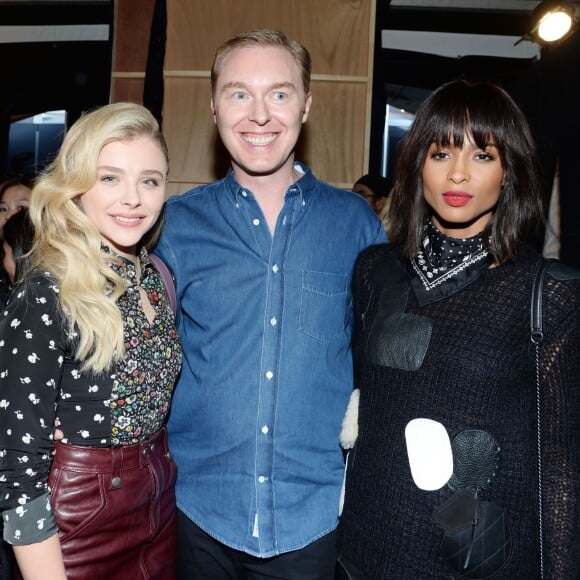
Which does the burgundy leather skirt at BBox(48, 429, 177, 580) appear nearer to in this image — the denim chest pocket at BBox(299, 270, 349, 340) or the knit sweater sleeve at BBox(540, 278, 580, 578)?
the denim chest pocket at BBox(299, 270, 349, 340)

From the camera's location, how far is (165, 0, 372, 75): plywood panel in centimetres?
361

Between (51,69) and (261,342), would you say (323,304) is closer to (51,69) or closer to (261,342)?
(261,342)

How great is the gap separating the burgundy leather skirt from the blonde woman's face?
50 cm

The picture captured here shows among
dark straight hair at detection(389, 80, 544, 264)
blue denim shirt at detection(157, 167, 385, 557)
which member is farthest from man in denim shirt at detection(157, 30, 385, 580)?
dark straight hair at detection(389, 80, 544, 264)

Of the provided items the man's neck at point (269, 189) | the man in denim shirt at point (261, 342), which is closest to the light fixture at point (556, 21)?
the man in denim shirt at point (261, 342)

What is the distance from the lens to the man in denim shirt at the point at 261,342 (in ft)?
5.80

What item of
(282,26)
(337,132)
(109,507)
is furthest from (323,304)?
(282,26)

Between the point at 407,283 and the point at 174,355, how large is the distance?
591 millimetres

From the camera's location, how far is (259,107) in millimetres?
1856

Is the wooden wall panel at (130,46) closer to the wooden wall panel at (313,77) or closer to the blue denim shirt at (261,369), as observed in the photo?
the wooden wall panel at (313,77)

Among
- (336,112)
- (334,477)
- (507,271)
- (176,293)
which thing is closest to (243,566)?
(334,477)

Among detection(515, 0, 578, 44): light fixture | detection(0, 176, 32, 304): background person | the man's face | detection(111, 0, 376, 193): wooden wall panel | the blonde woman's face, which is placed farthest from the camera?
detection(515, 0, 578, 44): light fixture

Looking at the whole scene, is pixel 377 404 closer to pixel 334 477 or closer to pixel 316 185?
pixel 334 477

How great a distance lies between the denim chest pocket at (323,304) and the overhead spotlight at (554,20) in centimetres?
403
